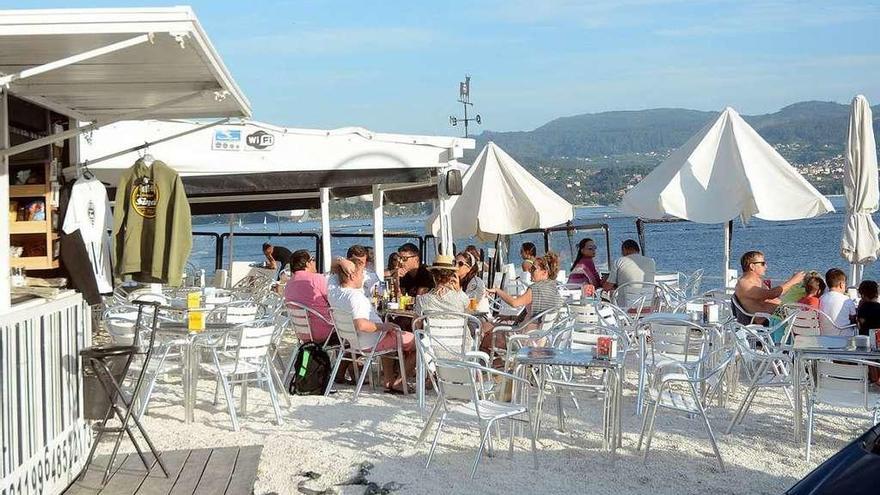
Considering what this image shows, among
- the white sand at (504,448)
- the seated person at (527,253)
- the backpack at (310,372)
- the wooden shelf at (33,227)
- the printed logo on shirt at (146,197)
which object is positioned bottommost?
the white sand at (504,448)

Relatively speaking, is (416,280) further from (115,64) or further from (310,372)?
(115,64)

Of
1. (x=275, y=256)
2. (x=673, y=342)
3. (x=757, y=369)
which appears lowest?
(x=757, y=369)

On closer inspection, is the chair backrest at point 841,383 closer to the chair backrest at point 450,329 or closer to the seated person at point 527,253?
the chair backrest at point 450,329

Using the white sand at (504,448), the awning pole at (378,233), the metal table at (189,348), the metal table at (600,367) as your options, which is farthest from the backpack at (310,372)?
the awning pole at (378,233)

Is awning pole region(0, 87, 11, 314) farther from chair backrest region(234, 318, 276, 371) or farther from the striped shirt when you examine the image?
the striped shirt

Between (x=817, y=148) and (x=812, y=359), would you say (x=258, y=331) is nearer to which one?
(x=812, y=359)

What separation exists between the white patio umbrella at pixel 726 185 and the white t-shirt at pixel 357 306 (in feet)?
11.6

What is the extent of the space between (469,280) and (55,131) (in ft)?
15.7

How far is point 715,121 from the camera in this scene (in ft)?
38.0

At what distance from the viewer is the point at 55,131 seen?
6.68m

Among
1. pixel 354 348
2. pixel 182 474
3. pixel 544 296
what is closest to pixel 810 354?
pixel 544 296

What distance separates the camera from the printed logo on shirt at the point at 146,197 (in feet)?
20.7

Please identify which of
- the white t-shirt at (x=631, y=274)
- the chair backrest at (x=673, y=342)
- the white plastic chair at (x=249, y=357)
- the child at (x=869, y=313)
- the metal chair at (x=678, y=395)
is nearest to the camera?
the metal chair at (x=678, y=395)

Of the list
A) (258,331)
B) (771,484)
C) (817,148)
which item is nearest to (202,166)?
(258,331)
